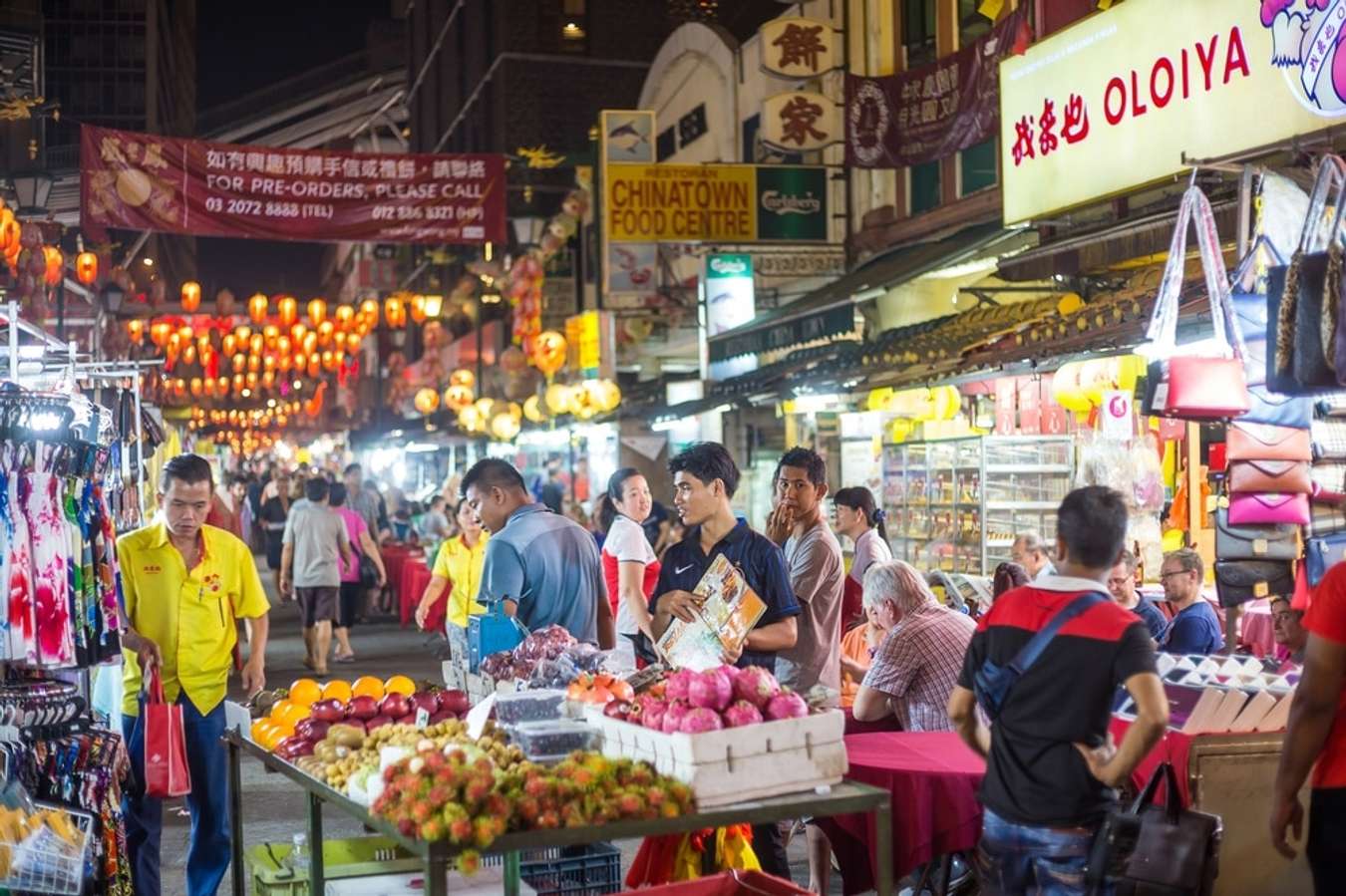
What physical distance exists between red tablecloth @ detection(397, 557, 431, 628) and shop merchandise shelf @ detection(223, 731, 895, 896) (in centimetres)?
1595

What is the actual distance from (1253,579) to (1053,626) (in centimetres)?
478

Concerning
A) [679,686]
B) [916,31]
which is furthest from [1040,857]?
[916,31]

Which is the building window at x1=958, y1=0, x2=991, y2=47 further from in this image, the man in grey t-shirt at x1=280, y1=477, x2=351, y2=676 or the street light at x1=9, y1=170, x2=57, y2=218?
the street light at x1=9, y1=170, x2=57, y2=218

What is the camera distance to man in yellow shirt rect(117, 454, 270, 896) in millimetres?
7055

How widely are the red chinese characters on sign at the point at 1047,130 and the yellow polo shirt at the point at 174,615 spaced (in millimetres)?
5616

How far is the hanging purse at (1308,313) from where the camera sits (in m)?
5.19

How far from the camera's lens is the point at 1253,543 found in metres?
8.48

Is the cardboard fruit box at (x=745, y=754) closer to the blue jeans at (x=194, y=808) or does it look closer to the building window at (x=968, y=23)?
the blue jeans at (x=194, y=808)

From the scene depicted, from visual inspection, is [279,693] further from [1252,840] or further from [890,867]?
[1252,840]

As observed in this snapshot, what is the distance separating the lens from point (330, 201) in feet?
63.7

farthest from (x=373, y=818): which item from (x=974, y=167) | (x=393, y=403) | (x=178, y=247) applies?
(x=178, y=247)

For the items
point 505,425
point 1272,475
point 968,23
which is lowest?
point 1272,475

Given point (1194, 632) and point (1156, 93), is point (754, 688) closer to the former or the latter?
point (1194, 632)

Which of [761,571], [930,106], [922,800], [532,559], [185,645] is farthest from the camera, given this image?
[930,106]
